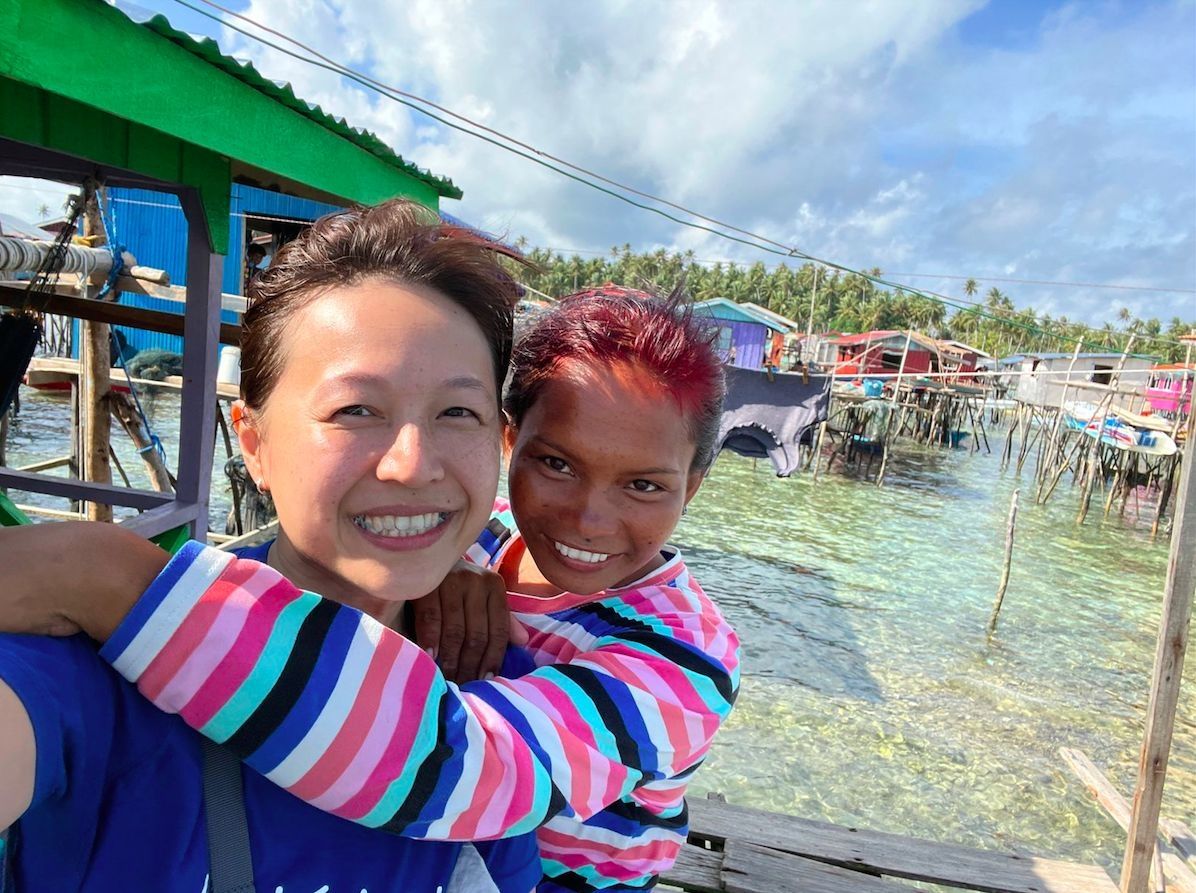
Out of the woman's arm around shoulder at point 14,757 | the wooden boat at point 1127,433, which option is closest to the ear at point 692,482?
the woman's arm around shoulder at point 14,757

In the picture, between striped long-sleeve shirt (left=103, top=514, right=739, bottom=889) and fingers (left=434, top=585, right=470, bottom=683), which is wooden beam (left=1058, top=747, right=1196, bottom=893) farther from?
fingers (left=434, top=585, right=470, bottom=683)

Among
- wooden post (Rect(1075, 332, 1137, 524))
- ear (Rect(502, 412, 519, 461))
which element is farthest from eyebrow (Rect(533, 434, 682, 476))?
wooden post (Rect(1075, 332, 1137, 524))

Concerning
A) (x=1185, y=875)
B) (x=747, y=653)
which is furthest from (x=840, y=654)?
(x=1185, y=875)

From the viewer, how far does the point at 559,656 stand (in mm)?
1447

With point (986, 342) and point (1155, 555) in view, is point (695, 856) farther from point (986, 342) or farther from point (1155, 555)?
point (986, 342)

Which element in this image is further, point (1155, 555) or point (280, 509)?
point (1155, 555)

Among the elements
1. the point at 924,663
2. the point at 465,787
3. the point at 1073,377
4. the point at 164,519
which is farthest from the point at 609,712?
the point at 1073,377

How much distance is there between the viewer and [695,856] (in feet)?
11.4

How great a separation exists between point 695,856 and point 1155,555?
717 inches

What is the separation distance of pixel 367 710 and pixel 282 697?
0.09 meters

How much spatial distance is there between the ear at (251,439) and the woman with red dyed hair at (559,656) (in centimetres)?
34

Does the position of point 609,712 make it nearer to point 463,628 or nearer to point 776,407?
point 463,628

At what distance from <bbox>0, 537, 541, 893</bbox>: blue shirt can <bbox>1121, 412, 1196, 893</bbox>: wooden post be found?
418cm

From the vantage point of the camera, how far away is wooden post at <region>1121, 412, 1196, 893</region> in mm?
3771
